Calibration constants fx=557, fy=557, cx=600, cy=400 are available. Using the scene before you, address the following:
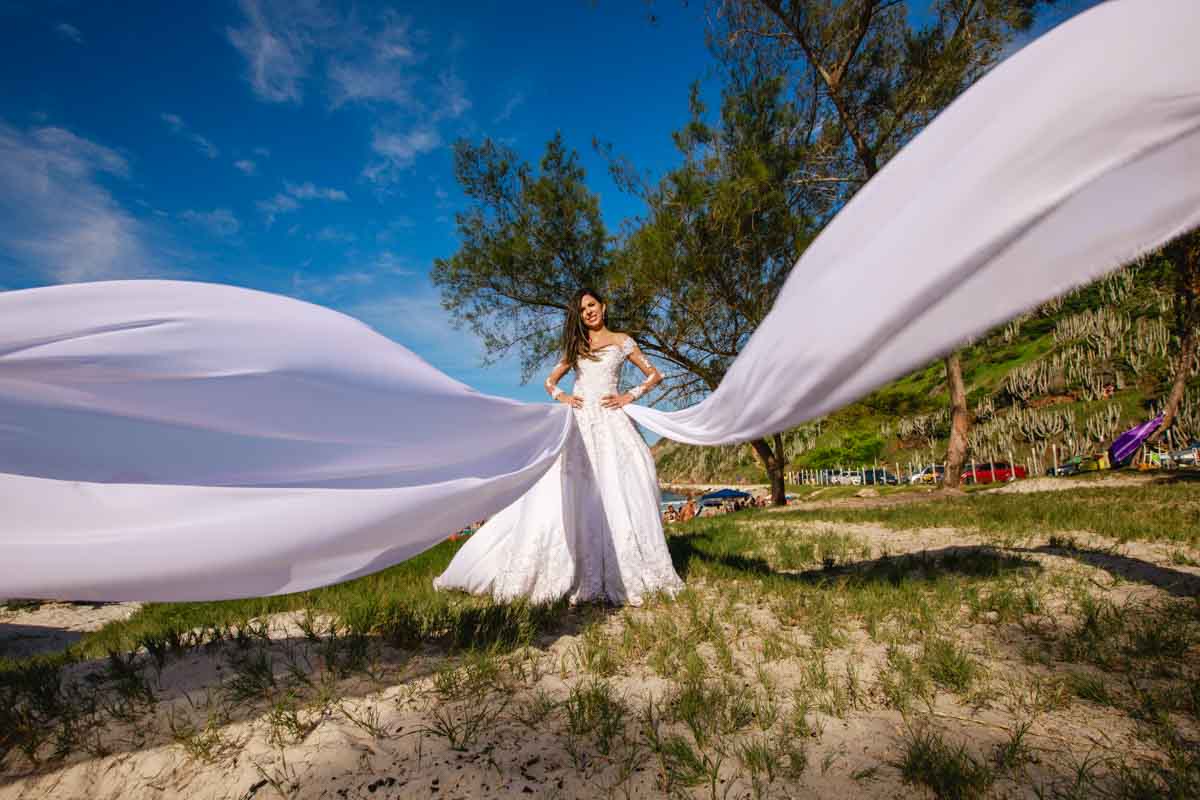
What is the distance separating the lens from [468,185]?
55.2ft

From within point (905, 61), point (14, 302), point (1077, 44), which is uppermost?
point (905, 61)

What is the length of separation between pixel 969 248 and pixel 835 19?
51.0ft

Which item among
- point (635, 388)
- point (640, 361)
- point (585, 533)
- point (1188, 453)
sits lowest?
point (1188, 453)

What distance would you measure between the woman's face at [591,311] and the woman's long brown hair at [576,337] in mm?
28

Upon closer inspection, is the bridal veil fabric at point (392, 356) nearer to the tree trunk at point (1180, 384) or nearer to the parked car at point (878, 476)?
the tree trunk at point (1180, 384)

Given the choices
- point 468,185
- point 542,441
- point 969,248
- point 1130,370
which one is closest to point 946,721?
point 969,248

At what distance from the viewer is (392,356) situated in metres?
3.17

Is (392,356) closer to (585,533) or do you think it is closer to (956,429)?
(585,533)

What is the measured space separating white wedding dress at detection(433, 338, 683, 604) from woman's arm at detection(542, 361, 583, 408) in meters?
0.07

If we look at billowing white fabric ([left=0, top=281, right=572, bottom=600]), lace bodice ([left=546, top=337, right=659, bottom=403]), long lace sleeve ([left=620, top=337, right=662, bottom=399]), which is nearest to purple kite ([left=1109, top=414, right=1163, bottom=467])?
long lace sleeve ([left=620, top=337, right=662, bottom=399])

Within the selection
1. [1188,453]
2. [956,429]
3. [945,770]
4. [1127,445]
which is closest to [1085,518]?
[945,770]

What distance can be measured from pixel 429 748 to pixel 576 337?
139 inches

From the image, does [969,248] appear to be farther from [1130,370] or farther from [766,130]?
[1130,370]

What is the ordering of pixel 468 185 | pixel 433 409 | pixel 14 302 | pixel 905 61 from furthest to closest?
pixel 468 185 → pixel 905 61 → pixel 433 409 → pixel 14 302
